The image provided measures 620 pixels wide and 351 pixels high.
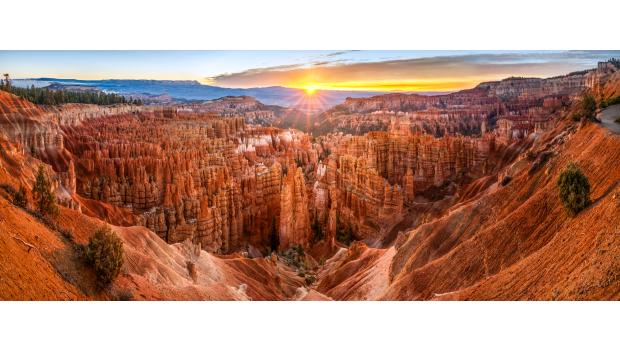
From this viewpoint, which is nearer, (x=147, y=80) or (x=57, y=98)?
(x=147, y=80)

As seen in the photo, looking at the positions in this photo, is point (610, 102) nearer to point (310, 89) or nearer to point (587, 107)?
point (587, 107)

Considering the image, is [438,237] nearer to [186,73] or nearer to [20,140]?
[186,73]

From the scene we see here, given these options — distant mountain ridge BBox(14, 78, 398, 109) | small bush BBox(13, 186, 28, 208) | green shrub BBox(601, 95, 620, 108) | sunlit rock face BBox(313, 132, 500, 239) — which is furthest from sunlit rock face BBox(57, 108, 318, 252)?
green shrub BBox(601, 95, 620, 108)

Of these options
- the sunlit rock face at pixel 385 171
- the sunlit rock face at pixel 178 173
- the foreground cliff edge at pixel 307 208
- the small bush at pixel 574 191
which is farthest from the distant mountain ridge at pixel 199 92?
the small bush at pixel 574 191

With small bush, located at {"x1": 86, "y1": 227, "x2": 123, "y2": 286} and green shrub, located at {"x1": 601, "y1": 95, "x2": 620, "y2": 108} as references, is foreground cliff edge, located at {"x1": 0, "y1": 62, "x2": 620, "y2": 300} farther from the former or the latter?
green shrub, located at {"x1": 601, "y1": 95, "x2": 620, "y2": 108}

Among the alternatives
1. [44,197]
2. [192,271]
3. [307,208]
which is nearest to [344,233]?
[307,208]
